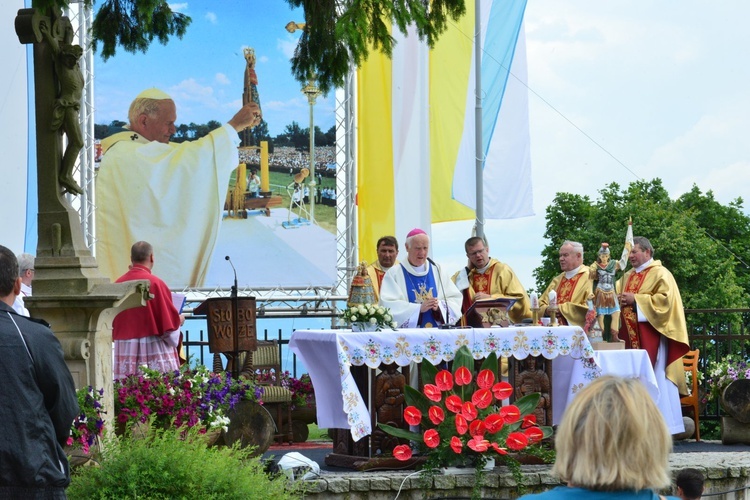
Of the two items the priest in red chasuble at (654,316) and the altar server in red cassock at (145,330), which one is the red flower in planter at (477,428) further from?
the priest in red chasuble at (654,316)

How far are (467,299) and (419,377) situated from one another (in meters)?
1.95

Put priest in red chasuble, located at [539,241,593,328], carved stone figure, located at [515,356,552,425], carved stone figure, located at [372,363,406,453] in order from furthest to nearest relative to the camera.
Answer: priest in red chasuble, located at [539,241,593,328], carved stone figure, located at [515,356,552,425], carved stone figure, located at [372,363,406,453]

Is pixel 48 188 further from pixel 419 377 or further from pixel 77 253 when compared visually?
pixel 419 377

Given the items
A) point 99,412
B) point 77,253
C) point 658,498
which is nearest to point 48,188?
point 77,253

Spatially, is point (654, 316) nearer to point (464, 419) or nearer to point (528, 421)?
point (528, 421)

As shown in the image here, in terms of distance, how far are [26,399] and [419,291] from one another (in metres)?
5.13

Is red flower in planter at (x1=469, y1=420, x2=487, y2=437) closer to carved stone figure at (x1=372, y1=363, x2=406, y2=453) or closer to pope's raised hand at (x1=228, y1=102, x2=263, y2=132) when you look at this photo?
carved stone figure at (x1=372, y1=363, x2=406, y2=453)

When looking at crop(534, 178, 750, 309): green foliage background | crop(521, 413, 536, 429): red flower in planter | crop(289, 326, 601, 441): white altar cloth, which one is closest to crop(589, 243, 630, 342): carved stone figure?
crop(289, 326, 601, 441): white altar cloth

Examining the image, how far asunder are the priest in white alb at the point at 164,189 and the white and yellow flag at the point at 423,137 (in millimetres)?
1665

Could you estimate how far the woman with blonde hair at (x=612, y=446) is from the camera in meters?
2.59

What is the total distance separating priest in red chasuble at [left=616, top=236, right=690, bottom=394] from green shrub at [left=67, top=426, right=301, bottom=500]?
5.27m

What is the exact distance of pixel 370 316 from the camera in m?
8.36

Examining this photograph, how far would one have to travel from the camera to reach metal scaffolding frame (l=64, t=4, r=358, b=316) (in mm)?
13891

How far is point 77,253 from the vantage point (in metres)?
7.00
